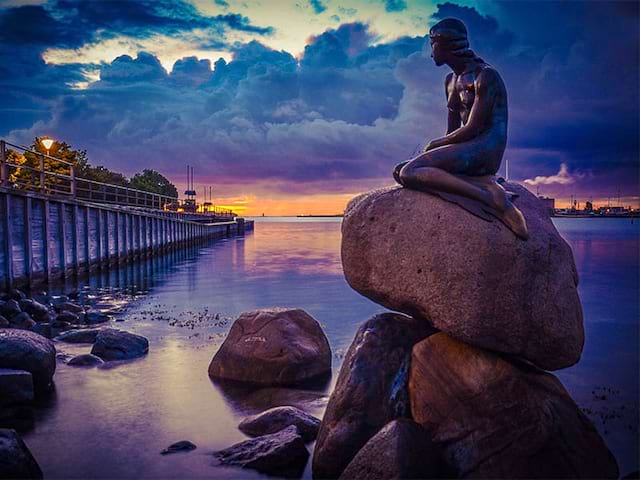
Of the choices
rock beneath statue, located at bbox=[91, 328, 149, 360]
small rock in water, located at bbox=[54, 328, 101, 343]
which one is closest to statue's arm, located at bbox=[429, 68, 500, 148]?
rock beneath statue, located at bbox=[91, 328, 149, 360]

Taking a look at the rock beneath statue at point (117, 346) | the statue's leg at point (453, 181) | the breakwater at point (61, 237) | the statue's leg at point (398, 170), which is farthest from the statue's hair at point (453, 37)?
the breakwater at point (61, 237)

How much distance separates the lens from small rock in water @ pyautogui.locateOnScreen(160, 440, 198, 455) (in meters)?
7.68

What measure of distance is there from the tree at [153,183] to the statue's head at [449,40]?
91227mm

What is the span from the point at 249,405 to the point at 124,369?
3.45 m

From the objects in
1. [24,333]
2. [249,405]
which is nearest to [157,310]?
[24,333]

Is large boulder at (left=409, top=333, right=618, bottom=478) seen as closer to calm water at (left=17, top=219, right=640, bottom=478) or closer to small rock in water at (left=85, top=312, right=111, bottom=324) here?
calm water at (left=17, top=219, right=640, bottom=478)

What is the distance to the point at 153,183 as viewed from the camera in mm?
107188

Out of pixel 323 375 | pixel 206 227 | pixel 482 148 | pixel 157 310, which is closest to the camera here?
pixel 482 148

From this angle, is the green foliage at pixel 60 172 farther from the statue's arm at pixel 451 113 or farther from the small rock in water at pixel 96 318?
the statue's arm at pixel 451 113

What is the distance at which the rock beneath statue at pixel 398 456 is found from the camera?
18.0 ft

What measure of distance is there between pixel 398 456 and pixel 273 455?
2098mm

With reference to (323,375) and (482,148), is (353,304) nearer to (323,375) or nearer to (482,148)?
(323,375)

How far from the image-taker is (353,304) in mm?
22891

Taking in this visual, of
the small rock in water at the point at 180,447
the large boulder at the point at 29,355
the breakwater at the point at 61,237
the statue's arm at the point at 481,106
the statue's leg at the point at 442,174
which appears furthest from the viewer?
the breakwater at the point at 61,237
